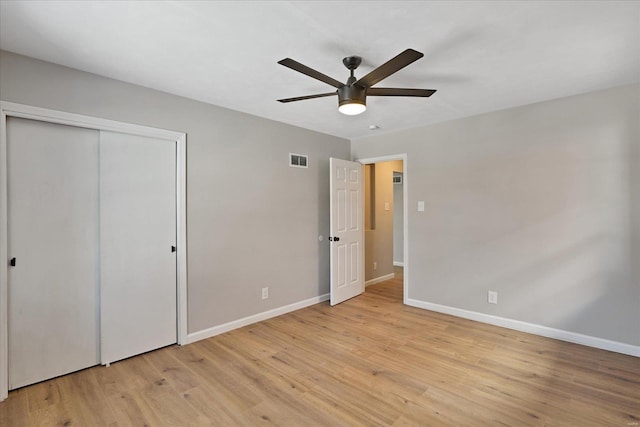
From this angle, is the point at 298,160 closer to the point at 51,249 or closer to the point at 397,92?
the point at 397,92

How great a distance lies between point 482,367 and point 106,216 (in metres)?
3.43

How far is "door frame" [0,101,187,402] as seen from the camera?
2172mm

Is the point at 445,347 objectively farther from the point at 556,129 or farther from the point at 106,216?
the point at 106,216

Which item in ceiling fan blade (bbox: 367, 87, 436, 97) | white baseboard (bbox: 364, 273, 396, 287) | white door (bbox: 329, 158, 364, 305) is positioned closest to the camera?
ceiling fan blade (bbox: 367, 87, 436, 97)

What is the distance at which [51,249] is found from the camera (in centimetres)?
241

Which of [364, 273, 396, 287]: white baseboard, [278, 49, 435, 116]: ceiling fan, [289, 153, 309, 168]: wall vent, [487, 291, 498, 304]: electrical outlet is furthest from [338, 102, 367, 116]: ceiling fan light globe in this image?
[364, 273, 396, 287]: white baseboard

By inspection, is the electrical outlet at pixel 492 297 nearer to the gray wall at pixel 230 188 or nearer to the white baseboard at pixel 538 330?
the white baseboard at pixel 538 330

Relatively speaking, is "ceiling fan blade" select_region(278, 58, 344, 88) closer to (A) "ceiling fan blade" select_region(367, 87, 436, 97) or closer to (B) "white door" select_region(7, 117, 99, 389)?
(A) "ceiling fan blade" select_region(367, 87, 436, 97)

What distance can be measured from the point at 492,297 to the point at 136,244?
3.78 meters

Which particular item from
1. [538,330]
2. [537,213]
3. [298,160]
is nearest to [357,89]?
[298,160]

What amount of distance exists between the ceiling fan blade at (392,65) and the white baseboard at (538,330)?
9.89 feet

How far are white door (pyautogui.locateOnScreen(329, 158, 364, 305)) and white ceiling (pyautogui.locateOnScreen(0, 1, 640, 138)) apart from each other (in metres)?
1.67

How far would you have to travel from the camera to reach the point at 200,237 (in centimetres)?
316

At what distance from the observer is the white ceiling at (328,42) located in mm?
1729
